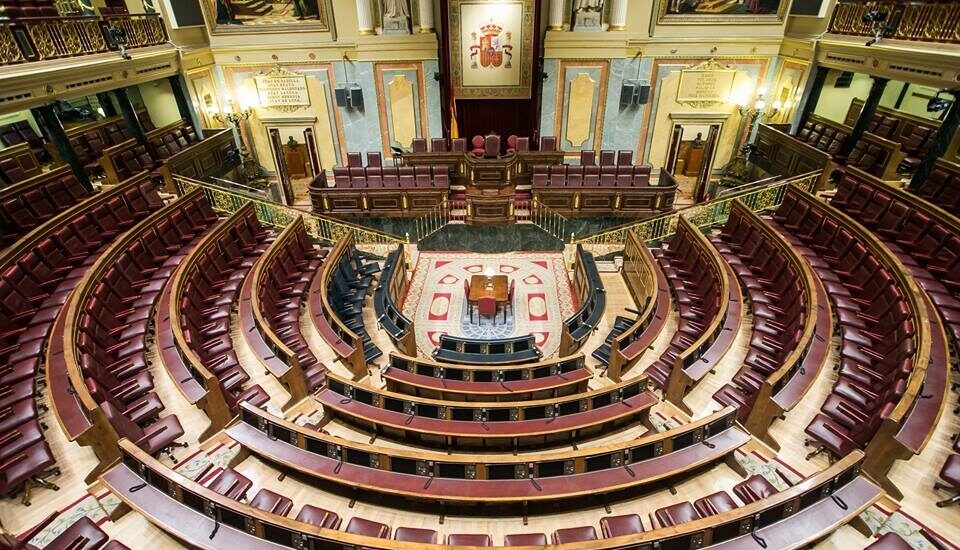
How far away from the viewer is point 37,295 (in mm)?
6883

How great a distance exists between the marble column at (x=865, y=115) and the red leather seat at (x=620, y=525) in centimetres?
1121

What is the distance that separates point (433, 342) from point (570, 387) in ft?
10.8

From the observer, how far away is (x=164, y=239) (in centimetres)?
857

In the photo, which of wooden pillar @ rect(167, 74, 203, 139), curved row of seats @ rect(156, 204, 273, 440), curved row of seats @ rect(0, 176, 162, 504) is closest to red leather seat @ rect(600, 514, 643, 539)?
curved row of seats @ rect(156, 204, 273, 440)

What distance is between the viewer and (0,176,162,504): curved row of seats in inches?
187

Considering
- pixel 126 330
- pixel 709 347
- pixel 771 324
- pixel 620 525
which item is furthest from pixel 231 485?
pixel 771 324

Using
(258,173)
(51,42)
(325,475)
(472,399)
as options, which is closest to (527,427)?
(472,399)

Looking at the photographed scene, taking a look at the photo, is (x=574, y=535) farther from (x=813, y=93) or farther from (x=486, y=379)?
(x=813, y=93)

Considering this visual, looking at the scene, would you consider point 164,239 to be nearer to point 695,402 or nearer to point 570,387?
point 570,387

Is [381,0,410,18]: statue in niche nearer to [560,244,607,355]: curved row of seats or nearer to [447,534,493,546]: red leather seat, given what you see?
[560,244,607,355]: curved row of seats

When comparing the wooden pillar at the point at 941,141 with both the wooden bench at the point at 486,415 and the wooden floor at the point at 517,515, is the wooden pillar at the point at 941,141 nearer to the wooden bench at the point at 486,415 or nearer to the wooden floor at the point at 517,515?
the wooden floor at the point at 517,515

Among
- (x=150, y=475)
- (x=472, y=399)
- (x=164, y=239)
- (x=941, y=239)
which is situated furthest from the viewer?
(x=164, y=239)

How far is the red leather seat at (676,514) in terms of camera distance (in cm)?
416

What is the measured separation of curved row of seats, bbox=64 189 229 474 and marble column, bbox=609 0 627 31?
11009mm
